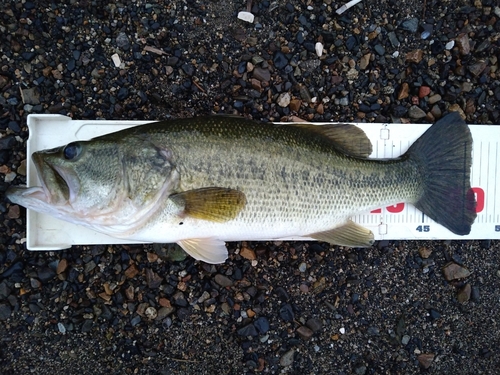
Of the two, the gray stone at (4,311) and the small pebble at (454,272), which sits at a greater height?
the small pebble at (454,272)

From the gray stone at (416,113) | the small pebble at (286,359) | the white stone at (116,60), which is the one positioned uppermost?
the white stone at (116,60)

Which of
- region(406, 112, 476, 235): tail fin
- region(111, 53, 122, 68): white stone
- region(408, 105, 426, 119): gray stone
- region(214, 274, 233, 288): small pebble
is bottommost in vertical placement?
region(214, 274, 233, 288): small pebble

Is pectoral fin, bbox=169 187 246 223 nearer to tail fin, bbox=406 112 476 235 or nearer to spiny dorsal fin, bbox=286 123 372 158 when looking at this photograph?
spiny dorsal fin, bbox=286 123 372 158

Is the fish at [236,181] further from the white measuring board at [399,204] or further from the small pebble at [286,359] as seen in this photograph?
the small pebble at [286,359]

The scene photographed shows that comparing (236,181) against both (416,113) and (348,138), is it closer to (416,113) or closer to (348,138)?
(348,138)

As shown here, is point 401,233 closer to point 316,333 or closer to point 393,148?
point 393,148

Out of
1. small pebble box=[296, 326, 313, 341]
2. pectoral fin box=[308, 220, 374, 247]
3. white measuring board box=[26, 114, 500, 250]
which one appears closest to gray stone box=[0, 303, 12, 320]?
white measuring board box=[26, 114, 500, 250]

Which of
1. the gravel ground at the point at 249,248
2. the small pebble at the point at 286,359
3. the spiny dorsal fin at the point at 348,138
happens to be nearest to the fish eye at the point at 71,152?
the gravel ground at the point at 249,248

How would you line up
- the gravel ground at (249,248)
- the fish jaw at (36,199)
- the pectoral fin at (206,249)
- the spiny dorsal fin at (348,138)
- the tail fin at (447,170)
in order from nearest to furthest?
the fish jaw at (36,199) → the pectoral fin at (206,249) → the spiny dorsal fin at (348,138) → the tail fin at (447,170) → the gravel ground at (249,248)
